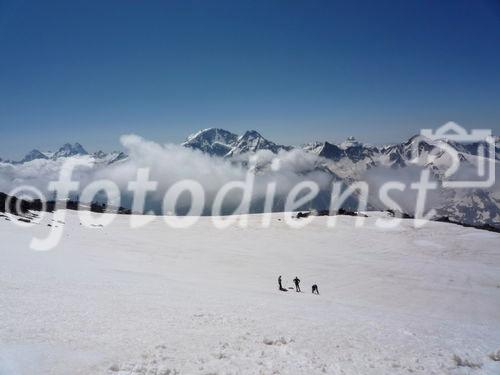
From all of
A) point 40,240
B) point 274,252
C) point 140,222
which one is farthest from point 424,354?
point 140,222

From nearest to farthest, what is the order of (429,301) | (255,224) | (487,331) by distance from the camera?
(487,331), (429,301), (255,224)

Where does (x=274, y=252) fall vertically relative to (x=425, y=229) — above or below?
below

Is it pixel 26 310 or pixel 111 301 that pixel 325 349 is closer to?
pixel 111 301

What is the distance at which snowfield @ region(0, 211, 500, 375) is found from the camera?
52.1 feet

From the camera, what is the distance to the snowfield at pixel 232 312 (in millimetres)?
15875

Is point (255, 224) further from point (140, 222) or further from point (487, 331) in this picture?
point (487, 331)

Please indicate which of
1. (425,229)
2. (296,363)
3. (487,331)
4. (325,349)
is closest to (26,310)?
(296,363)

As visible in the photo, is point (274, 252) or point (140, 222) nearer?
point (274, 252)

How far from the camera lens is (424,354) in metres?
18.8

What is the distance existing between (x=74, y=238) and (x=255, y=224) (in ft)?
137

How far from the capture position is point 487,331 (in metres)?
26.2

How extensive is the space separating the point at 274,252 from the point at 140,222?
42361 mm

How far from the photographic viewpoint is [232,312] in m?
23.5

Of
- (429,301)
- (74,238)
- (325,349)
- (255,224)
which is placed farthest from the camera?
(255,224)
